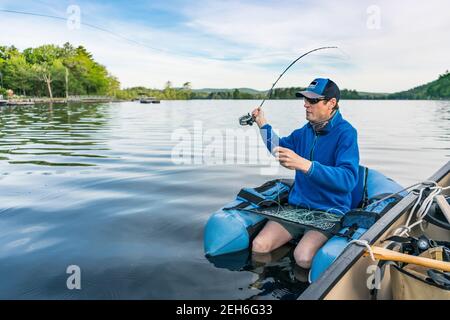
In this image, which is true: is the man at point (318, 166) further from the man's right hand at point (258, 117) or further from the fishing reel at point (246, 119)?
the fishing reel at point (246, 119)

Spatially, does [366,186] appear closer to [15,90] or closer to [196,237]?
[196,237]

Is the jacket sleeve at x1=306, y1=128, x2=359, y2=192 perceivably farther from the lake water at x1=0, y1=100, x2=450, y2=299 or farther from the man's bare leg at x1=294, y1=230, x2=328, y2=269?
the lake water at x1=0, y1=100, x2=450, y2=299

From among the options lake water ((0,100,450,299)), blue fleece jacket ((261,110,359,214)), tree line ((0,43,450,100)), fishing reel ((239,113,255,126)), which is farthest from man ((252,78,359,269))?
tree line ((0,43,450,100))

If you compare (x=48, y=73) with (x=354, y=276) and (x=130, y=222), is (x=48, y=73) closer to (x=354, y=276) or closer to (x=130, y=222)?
(x=130, y=222)

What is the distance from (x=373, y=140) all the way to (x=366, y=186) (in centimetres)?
1397

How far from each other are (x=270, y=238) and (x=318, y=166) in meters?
1.25

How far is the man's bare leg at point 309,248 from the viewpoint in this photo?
4508 millimetres

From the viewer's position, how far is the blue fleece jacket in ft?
14.2

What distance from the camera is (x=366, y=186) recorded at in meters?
5.36

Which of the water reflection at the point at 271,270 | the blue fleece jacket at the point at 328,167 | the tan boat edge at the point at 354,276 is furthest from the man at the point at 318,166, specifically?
the tan boat edge at the point at 354,276

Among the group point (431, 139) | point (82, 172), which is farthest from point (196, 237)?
point (431, 139)

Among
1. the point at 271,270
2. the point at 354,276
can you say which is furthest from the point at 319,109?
the point at 354,276

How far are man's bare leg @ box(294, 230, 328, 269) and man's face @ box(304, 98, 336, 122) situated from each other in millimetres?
1364

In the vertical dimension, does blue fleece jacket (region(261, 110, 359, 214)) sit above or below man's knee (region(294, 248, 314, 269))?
above
